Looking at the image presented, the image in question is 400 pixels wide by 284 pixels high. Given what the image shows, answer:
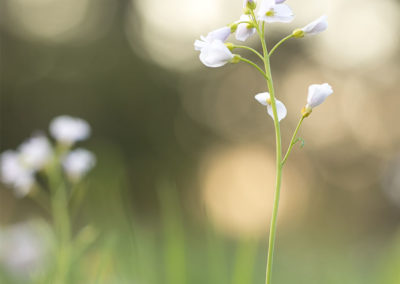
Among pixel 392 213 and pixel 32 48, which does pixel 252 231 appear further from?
pixel 32 48

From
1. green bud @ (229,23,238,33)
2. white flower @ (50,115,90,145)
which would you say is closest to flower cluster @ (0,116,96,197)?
white flower @ (50,115,90,145)

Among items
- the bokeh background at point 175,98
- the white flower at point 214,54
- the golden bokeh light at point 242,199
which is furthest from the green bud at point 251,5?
the bokeh background at point 175,98

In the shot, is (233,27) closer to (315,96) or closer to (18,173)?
(315,96)

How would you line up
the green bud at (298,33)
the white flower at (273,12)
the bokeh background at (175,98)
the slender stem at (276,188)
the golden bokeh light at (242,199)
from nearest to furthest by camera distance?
1. the slender stem at (276,188)
2. the white flower at (273,12)
3. the green bud at (298,33)
4. the golden bokeh light at (242,199)
5. the bokeh background at (175,98)

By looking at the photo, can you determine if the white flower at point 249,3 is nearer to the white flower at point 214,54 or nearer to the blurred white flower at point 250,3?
the blurred white flower at point 250,3

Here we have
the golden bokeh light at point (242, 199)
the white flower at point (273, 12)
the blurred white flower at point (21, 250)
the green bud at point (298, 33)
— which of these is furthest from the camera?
the blurred white flower at point (21, 250)

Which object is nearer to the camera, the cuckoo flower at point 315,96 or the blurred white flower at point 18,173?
the cuckoo flower at point 315,96

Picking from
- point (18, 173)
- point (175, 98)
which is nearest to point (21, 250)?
point (18, 173)
